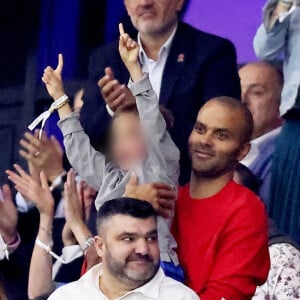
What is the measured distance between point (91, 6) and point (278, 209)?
101 cm

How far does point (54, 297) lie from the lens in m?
3.59

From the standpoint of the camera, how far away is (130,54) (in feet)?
12.9

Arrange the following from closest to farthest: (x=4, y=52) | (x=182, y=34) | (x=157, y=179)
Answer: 1. (x=157, y=179)
2. (x=182, y=34)
3. (x=4, y=52)

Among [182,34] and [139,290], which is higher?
[182,34]

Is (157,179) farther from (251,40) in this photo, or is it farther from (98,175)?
(251,40)

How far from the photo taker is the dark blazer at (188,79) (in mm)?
4020

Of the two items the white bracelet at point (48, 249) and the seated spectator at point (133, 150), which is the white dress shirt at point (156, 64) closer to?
the seated spectator at point (133, 150)

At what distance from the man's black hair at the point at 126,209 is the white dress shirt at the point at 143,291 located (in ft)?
0.57

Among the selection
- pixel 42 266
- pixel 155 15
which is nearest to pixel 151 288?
pixel 42 266

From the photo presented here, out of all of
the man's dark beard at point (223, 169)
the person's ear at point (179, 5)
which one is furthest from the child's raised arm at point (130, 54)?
the man's dark beard at point (223, 169)

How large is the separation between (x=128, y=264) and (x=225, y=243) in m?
0.34

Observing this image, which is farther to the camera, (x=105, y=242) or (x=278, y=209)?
(x=278, y=209)

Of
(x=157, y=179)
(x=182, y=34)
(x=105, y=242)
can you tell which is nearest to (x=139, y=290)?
(x=105, y=242)

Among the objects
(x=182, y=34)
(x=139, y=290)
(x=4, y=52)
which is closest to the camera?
(x=139, y=290)
